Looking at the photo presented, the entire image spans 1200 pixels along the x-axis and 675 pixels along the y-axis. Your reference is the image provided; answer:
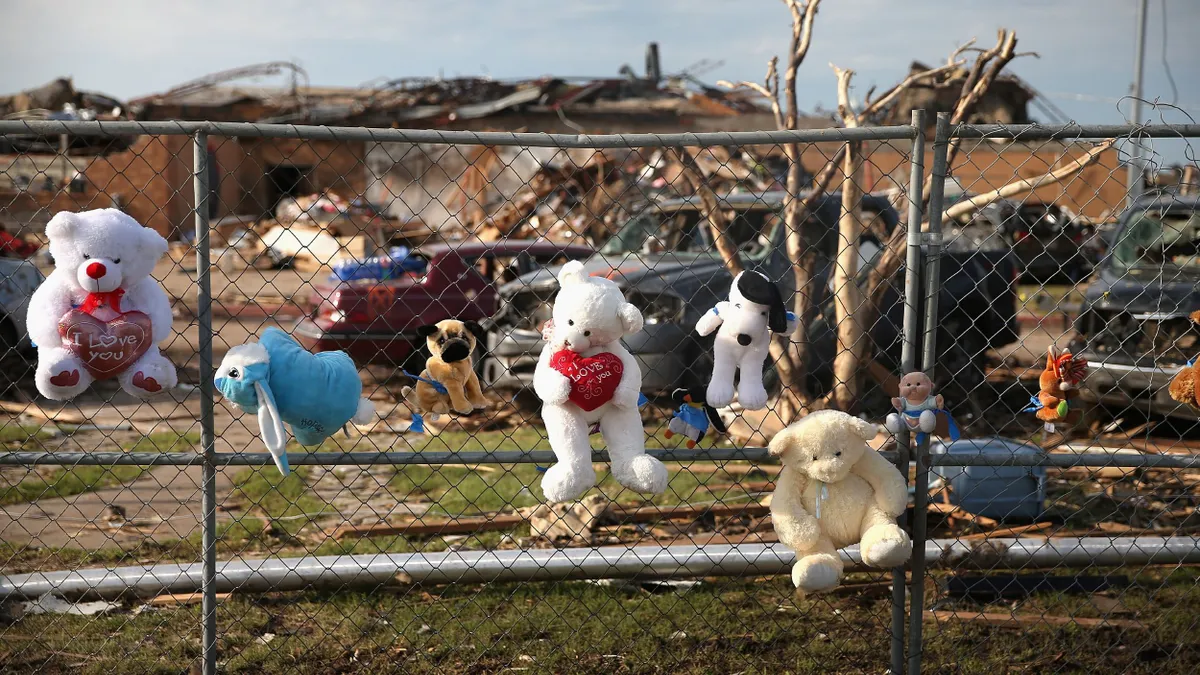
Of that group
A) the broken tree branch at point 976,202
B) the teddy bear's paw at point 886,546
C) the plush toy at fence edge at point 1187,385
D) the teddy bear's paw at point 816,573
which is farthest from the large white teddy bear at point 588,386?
the broken tree branch at point 976,202

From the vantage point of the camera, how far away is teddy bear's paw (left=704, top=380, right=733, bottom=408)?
2855 mm

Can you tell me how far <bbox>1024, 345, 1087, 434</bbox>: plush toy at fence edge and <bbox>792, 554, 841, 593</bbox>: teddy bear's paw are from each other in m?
0.79

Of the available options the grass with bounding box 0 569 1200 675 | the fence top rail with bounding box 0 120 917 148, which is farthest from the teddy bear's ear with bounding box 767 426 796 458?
the grass with bounding box 0 569 1200 675

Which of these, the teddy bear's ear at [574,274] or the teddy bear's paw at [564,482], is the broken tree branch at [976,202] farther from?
the teddy bear's paw at [564,482]

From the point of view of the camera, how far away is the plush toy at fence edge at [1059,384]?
2949 millimetres

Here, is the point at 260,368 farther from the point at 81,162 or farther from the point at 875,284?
the point at 81,162

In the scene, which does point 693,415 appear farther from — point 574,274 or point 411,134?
point 411,134

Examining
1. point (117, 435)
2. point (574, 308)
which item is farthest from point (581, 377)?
point (117, 435)

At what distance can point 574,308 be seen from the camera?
2.69 meters

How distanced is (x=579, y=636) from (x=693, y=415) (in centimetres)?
130

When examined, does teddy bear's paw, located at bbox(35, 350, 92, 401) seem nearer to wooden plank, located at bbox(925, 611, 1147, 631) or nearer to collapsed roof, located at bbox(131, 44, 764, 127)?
wooden plank, located at bbox(925, 611, 1147, 631)

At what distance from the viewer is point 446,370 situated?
305 cm

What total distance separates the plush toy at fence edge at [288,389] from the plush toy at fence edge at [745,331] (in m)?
1.00

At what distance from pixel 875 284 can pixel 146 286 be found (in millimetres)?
3954
